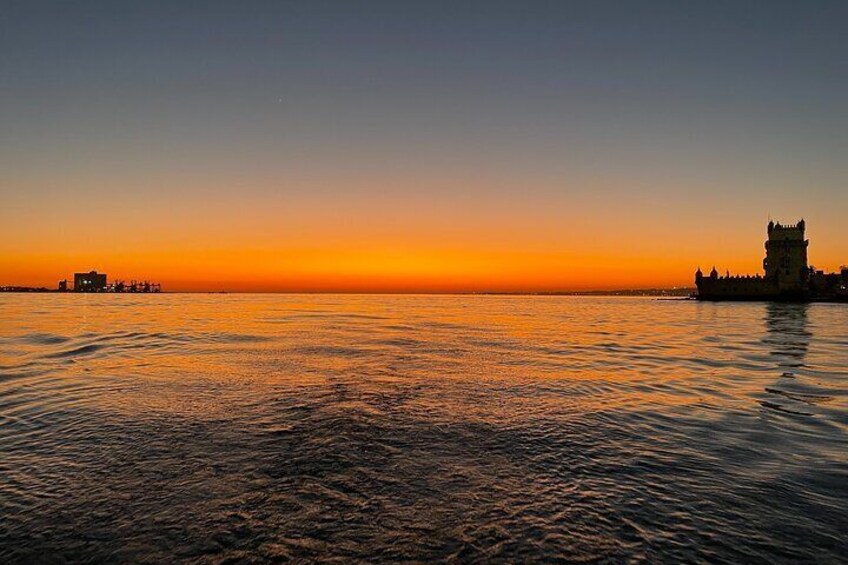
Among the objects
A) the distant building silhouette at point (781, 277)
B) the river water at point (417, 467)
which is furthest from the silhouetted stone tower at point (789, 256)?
the river water at point (417, 467)

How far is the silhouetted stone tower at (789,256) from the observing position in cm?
16238

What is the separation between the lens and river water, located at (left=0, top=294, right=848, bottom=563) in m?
5.48

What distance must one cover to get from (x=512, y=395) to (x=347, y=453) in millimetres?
6779

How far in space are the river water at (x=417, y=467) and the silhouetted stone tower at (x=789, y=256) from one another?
188m

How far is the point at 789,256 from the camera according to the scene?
537 feet

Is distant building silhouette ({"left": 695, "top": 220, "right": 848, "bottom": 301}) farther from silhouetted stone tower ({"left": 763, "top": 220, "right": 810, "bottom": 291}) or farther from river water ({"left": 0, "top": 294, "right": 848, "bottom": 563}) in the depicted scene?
river water ({"left": 0, "top": 294, "right": 848, "bottom": 563})

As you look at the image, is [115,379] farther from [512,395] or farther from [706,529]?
[706,529]

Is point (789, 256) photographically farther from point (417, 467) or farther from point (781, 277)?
point (417, 467)

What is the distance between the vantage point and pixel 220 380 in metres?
15.9

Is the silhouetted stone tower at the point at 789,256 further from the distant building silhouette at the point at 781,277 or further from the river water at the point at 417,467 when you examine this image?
the river water at the point at 417,467

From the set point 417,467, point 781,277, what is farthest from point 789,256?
point 417,467

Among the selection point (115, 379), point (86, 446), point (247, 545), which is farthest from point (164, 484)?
point (115, 379)

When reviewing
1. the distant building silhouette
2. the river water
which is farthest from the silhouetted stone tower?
the river water

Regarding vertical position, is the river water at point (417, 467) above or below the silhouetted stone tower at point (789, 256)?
below
